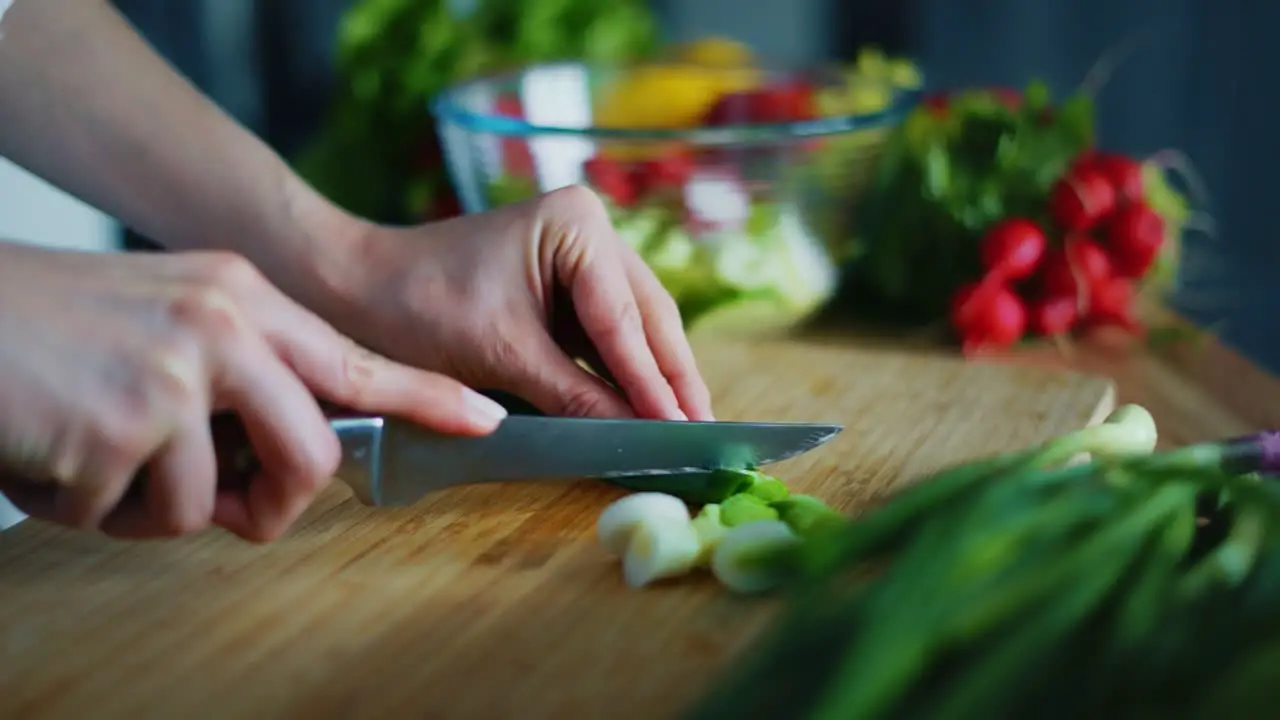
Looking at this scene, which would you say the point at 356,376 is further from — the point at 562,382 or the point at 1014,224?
the point at 1014,224

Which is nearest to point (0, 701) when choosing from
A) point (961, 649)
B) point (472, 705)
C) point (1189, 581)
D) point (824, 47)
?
point (472, 705)

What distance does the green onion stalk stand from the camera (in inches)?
20.6

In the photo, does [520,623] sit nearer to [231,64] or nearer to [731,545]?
[731,545]

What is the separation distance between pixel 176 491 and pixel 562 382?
32cm

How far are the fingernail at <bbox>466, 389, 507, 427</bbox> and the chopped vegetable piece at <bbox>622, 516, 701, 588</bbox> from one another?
119 millimetres

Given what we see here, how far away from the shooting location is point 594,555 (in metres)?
0.88

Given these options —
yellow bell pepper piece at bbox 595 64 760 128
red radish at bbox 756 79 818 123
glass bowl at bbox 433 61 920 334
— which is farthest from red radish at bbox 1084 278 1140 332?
yellow bell pepper piece at bbox 595 64 760 128

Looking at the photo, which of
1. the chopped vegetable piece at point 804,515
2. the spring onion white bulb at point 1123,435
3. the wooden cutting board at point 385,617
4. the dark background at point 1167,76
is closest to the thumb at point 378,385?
the wooden cutting board at point 385,617

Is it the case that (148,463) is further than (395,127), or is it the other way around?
(395,127)

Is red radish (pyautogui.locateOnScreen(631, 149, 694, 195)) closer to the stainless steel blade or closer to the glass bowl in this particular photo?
the glass bowl

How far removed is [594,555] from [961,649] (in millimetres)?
347

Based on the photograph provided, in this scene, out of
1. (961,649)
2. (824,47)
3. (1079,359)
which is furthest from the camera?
(824,47)

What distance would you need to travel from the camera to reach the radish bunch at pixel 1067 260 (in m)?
1.41

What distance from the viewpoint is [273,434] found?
749 mm
